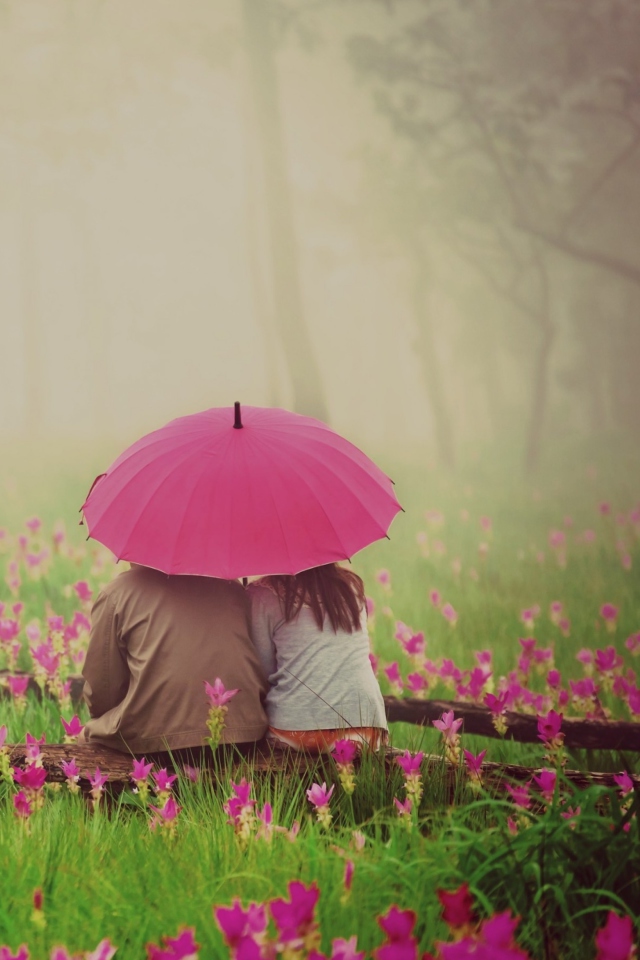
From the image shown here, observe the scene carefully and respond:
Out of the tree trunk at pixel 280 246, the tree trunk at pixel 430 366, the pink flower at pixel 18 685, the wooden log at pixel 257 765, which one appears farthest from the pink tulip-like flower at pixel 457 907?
the tree trunk at pixel 430 366

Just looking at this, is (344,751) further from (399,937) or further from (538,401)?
(538,401)

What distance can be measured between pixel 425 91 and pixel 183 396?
6.29 m

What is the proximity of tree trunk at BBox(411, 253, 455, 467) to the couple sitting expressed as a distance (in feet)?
42.8

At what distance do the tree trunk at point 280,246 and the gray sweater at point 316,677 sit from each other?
298 inches

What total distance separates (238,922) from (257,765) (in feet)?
5.61

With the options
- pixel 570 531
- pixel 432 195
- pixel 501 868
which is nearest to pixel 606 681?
pixel 501 868

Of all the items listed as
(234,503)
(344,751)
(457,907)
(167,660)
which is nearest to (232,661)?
(167,660)

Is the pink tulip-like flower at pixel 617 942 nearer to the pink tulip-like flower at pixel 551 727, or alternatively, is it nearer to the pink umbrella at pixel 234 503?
the pink tulip-like flower at pixel 551 727

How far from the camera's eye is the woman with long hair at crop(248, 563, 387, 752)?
331 centimetres

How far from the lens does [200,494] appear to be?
10.5 ft

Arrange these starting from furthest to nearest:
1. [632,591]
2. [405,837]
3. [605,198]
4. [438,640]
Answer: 1. [605,198]
2. [632,591]
3. [438,640]
4. [405,837]

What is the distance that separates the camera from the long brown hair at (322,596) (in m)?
3.33

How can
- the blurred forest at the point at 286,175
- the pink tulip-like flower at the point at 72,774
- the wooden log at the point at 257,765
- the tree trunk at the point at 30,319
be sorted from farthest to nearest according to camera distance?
the tree trunk at the point at 30,319 < the blurred forest at the point at 286,175 < the wooden log at the point at 257,765 < the pink tulip-like flower at the point at 72,774

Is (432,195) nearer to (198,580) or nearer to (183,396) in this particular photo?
(183,396)
